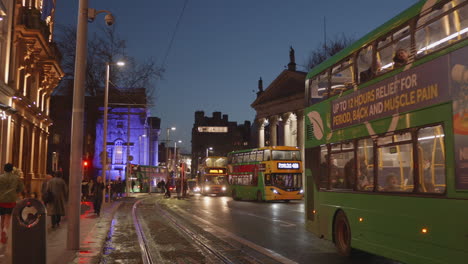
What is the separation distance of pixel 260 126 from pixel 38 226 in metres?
66.1

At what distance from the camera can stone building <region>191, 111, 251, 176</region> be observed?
146375mm

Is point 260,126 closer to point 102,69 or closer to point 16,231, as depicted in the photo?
point 102,69

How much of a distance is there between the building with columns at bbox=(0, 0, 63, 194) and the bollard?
1286 cm

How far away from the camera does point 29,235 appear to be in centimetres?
711

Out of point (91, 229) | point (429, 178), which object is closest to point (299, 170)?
point (91, 229)

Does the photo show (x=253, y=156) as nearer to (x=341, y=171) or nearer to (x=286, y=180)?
(x=286, y=180)

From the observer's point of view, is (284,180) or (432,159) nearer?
(432,159)

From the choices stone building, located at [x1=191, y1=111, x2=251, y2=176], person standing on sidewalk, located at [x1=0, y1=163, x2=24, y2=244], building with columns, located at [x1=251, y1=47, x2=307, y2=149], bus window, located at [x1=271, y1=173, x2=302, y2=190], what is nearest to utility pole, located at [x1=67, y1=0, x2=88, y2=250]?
person standing on sidewalk, located at [x1=0, y1=163, x2=24, y2=244]

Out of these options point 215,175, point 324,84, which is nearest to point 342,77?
point 324,84

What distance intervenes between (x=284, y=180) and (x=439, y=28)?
28436 millimetres

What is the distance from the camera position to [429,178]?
7.19 m

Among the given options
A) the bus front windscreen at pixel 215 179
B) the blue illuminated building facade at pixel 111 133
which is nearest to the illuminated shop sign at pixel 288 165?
the bus front windscreen at pixel 215 179

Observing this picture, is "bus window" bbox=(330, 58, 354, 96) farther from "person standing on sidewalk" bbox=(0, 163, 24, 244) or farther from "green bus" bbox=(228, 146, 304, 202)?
"green bus" bbox=(228, 146, 304, 202)

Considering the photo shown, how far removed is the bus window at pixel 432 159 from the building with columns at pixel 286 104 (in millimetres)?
51417
